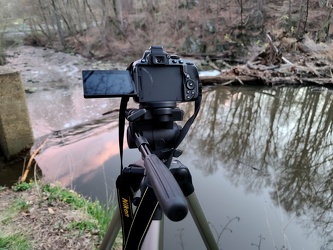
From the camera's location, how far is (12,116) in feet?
11.6

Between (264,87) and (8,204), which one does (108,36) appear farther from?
(8,204)

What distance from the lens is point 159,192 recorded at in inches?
18.8

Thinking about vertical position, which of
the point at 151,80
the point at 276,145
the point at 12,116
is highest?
the point at 151,80

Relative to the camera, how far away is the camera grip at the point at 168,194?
441 millimetres

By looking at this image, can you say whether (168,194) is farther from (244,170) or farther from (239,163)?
(239,163)

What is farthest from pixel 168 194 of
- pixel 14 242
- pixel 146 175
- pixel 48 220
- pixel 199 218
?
pixel 48 220

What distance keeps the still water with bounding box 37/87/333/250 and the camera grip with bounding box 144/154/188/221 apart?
2.27m

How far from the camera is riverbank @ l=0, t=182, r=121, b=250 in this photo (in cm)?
194

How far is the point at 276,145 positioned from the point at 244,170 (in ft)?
3.83

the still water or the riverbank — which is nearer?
the riverbank

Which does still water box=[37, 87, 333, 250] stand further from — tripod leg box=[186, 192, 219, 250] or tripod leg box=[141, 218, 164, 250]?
tripod leg box=[141, 218, 164, 250]

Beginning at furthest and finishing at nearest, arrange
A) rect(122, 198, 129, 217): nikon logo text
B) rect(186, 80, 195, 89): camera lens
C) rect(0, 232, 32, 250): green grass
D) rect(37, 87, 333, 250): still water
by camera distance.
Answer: rect(37, 87, 333, 250): still water, rect(0, 232, 32, 250): green grass, rect(122, 198, 129, 217): nikon logo text, rect(186, 80, 195, 89): camera lens

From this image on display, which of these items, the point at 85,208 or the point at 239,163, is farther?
the point at 239,163

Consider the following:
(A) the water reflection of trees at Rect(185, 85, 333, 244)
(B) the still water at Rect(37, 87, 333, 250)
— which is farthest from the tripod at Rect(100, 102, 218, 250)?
(A) the water reflection of trees at Rect(185, 85, 333, 244)
